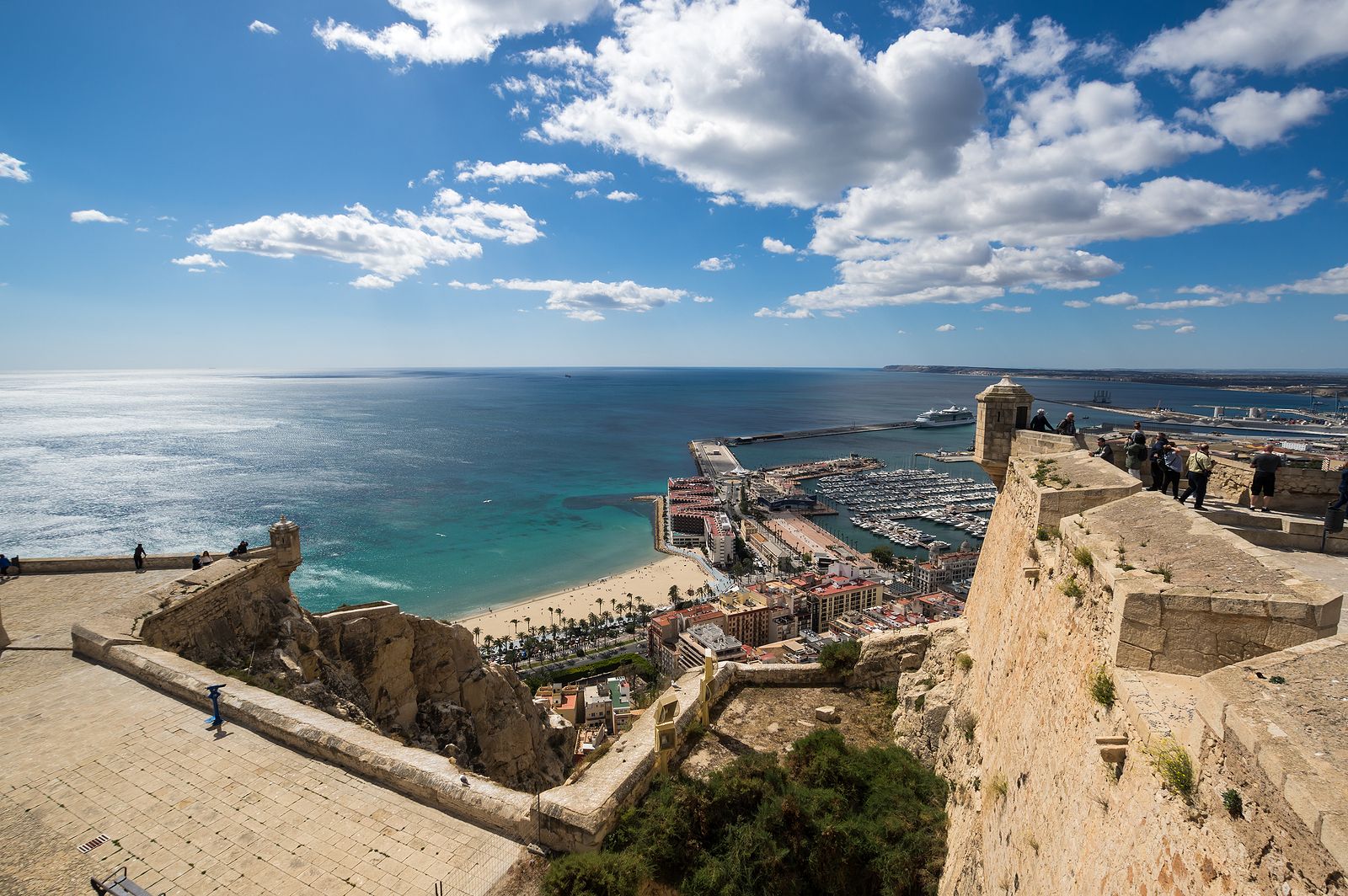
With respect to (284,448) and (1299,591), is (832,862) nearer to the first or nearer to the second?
(1299,591)

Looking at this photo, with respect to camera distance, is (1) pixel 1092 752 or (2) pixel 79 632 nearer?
(1) pixel 1092 752

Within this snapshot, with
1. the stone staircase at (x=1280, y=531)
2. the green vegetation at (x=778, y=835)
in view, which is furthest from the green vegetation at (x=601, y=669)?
the stone staircase at (x=1280, y=531)

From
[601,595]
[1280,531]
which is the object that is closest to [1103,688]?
[1280,531]

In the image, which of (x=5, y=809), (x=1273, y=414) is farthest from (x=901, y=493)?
(x=5, y=809)

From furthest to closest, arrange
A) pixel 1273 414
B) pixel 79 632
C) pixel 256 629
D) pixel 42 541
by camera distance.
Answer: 1. pixel 1273 414
2. pixel 42 541
3. pixel 256 629
4. pixel 79 632

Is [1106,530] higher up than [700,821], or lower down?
higher up

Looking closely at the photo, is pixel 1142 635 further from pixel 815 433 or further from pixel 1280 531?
pixel 815 433

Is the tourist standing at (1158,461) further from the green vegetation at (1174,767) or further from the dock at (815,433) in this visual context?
the dock at (815,433)
